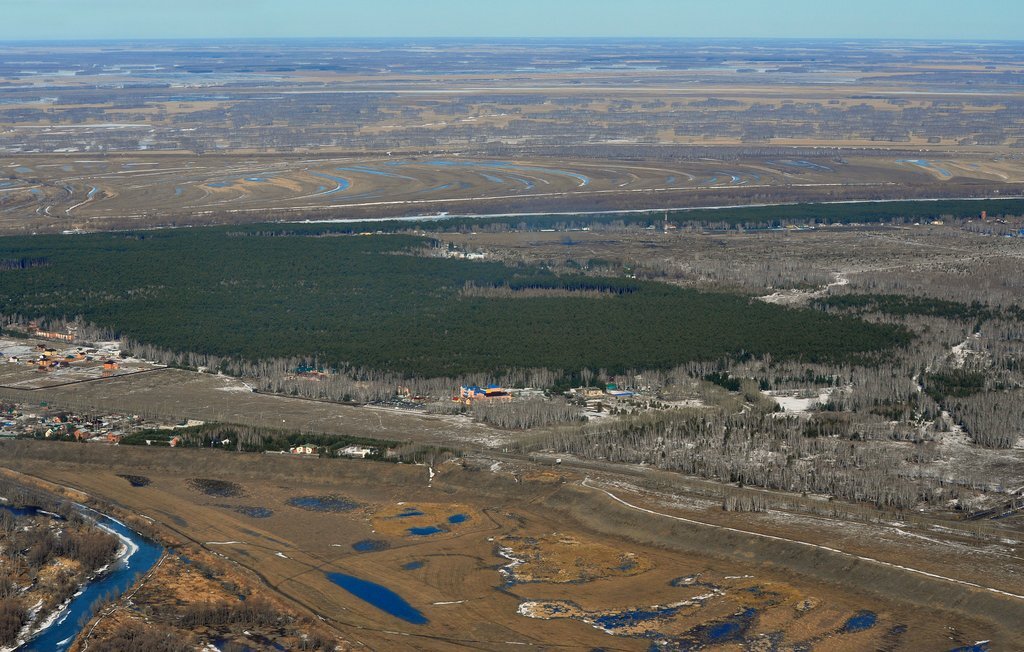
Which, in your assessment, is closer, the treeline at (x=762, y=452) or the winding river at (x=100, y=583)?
the winding river at (x=100, y=583)

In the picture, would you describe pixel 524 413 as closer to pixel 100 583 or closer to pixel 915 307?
pixel 100 583

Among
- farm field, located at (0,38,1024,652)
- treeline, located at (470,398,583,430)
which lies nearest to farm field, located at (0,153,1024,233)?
farm field, located at (0,38,1024,652)

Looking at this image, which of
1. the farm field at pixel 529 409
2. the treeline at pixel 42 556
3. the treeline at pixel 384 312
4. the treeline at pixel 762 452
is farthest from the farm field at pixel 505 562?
the treeline at pixel 384 312

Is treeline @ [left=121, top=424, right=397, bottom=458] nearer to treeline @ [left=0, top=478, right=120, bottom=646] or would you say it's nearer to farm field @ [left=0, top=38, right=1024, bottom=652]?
farm field @ [left=0, top=38, right=1024, bottom=652]

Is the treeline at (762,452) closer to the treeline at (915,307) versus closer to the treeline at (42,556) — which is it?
the treeline at (42,556)

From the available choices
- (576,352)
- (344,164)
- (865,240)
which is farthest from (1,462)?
(344,164)
